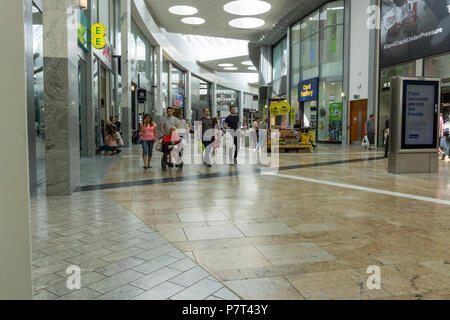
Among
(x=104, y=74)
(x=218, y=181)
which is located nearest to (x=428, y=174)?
(x=218, y=181)

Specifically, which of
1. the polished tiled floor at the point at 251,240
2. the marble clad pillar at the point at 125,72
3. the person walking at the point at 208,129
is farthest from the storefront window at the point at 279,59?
the polished tiled floor at the point at 251,240

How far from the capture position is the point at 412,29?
614 inches

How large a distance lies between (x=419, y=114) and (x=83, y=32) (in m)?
9.88

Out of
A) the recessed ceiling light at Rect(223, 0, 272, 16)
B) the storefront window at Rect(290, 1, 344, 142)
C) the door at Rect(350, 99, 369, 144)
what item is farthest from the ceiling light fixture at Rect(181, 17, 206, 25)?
the door at Rect(350, 99, 369, 144)

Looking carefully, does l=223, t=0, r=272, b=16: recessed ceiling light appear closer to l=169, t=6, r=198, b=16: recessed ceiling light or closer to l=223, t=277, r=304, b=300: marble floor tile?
l=169, t=6, r=198, b=16: recessed ceiling light

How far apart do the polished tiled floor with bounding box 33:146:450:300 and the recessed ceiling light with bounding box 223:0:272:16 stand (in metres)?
21.1

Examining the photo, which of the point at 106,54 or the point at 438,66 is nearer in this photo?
the point at 438,66

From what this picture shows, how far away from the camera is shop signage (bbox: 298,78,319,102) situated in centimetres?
2373

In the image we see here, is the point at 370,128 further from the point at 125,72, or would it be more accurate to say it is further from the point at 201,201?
the point at 201,201

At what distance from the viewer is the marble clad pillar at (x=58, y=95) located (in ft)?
19.9

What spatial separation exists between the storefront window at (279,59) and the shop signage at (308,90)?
5.21 m

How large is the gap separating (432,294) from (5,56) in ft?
9.16

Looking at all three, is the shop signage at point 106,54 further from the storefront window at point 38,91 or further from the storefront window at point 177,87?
the storefront window at point 177,87

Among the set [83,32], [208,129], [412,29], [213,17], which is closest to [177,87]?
[213,17]
